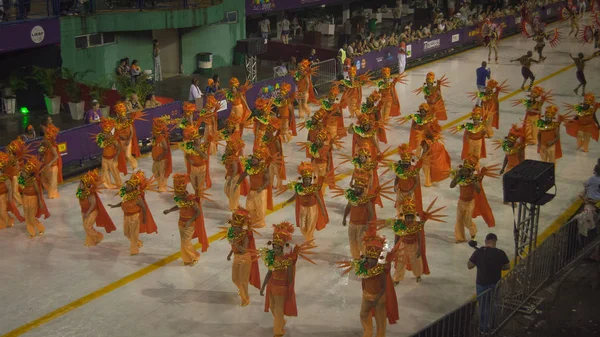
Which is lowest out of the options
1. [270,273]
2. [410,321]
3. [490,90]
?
[410,321]

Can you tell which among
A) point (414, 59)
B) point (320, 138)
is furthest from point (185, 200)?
point (414, 59)

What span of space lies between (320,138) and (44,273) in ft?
20.6

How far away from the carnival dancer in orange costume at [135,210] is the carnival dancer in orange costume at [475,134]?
780cm

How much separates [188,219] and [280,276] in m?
2.95

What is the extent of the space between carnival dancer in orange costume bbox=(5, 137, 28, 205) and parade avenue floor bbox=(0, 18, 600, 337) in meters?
0.82

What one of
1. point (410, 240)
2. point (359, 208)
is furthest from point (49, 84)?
point (410, 240)

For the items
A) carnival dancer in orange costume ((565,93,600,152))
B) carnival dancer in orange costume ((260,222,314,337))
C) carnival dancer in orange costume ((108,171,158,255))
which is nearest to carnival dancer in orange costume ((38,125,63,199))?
carnival dancer in orange costume ((108,171,158,255))

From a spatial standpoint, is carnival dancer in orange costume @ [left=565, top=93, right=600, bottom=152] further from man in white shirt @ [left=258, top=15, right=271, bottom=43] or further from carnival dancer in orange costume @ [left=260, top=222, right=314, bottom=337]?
man in white shirt @ [left=258, top=15, right=271, bottom=43]

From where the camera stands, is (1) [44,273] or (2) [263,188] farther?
(2) [263,188]

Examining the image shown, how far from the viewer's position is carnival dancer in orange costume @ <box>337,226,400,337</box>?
12.4 meters

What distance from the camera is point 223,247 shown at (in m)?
16.5

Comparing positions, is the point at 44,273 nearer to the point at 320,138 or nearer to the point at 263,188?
the point at 263,188

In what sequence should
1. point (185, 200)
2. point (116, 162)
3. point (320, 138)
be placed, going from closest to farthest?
1. point (185, 200)
2. point (320, 138)
3. point (116, 162)

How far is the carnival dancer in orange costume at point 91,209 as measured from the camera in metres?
15.9
